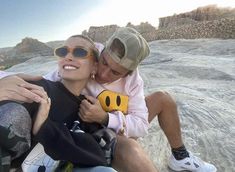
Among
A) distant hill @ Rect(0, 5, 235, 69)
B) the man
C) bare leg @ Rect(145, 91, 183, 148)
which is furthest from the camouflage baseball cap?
distant hill @ Rect(0, 5, 235, 69)

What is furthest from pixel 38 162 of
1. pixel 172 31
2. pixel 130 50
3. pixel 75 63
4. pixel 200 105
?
pixel 172 31

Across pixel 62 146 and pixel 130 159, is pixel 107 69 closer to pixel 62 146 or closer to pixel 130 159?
pixel 130 159

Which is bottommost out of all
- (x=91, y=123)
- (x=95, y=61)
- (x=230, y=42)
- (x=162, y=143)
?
(x=230, y=42)

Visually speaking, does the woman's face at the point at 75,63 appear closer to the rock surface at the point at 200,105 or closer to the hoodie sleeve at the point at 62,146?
the hoodie sleeve at the point at 62,146

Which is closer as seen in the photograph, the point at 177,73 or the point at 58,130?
the point at 58,130

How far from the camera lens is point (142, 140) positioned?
4.06 m

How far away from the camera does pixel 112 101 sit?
3.03 metres

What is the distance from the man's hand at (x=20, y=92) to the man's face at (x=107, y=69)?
77 cm

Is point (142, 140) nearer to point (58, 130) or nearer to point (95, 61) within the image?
point (95, 61)

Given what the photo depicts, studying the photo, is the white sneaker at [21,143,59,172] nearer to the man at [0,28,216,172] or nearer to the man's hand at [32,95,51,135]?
the man's hand at [32,95,51,135]

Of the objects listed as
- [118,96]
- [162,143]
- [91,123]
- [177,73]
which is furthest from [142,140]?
[177,73]

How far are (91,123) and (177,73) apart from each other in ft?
16.3

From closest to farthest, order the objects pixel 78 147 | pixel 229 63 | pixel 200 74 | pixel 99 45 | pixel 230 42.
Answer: pixel 78 147 < pixel 99 45 < pixel 200 74 < pixel 229 63 < pixel 230 42

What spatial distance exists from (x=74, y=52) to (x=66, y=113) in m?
0.45
